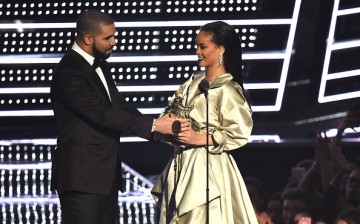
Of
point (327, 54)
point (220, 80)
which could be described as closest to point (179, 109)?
point (220, 80)

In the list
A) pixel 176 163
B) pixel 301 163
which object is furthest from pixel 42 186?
pixel 176 163

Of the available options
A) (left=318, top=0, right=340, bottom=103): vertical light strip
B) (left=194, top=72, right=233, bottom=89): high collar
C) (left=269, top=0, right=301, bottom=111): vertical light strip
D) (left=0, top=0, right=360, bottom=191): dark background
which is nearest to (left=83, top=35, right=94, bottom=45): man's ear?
(left=194, top=72, right=233, bottom=89): high collar

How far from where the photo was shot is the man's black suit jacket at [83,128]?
15.7ft

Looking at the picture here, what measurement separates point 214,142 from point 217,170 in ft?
0.47

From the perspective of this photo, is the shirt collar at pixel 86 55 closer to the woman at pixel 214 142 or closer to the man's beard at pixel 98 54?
the man's beard at pixel 98 54

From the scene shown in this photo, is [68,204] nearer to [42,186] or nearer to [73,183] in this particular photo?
[73,183]

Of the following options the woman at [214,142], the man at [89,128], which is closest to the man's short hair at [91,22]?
the man at [89,128]

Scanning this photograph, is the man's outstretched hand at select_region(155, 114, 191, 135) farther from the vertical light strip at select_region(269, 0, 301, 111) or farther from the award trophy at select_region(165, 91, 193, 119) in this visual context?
the vertical light strip at select_region(269, 0, 301, 111)

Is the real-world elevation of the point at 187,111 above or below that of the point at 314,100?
above

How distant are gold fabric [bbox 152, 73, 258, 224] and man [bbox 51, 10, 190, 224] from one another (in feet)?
0.53

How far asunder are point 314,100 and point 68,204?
3.16 metres

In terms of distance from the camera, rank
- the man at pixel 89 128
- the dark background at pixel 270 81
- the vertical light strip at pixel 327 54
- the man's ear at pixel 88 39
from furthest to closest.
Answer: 1. the vertical light strip at pixel 327 54
2. the dark background at pixel 270 81
3. the man's ear at pixel 88 39
4. the man at pixel 89 128

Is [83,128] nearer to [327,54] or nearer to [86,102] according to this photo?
[86,102]

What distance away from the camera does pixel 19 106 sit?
749 cm
